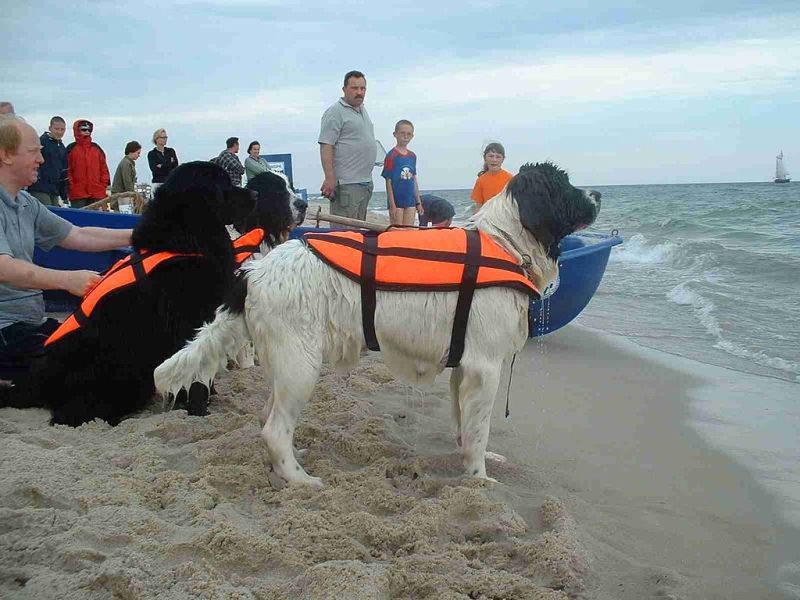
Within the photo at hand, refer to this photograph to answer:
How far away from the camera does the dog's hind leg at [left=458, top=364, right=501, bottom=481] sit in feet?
11.4

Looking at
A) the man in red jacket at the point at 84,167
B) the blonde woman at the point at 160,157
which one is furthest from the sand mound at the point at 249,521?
the blonde woman at the point at 160,157

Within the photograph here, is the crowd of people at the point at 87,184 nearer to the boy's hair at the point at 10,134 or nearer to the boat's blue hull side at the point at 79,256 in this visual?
the boy's hair at the point at 10,134

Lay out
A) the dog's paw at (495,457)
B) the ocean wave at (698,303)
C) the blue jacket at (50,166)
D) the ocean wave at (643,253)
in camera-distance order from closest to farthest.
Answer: the dog's paw at (495,457) → the ocean wave at (698,303) → the blue jacket at (50,166) → the ocean wave at (643,253)

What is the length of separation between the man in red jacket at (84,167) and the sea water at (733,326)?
818 cm

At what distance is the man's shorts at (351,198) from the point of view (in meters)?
7.58

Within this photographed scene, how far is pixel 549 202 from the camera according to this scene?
11.6 feet

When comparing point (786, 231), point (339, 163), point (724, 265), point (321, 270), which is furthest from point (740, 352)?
point (786, 231)

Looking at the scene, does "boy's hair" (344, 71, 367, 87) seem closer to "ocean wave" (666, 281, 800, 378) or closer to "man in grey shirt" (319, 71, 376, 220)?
"man in grey shirt" (319, 71, 376, 220)

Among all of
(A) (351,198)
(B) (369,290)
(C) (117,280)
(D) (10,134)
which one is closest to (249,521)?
(B) (369,290)

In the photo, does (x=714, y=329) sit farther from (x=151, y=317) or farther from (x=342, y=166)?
(x=151, y=317)

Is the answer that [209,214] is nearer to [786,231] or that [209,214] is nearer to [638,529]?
[638,529]

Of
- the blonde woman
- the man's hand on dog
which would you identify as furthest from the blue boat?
the blonde woman

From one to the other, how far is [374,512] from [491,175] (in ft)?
19.8

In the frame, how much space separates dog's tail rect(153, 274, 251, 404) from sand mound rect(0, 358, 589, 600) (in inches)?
17.4
